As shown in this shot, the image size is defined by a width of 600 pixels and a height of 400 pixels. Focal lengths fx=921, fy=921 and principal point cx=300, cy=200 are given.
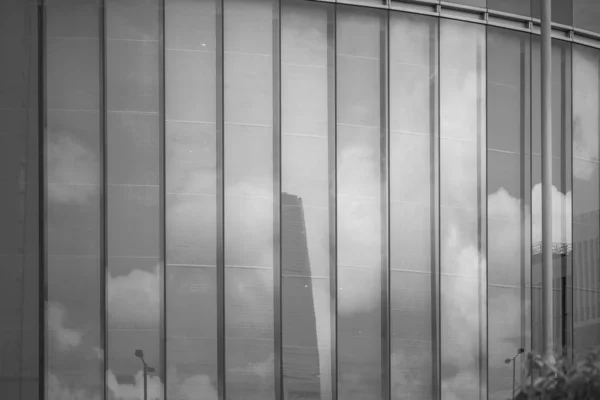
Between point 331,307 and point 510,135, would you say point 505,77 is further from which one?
point 331,307

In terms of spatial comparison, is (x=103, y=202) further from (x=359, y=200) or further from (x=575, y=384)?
(x=575, y=384)

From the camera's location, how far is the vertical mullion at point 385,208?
20219 millimetres

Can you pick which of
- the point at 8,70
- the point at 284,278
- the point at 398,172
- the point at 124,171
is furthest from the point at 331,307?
the point at 8,70

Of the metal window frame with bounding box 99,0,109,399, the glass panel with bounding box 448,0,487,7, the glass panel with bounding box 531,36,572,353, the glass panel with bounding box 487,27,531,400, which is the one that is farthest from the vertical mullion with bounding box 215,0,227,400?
the glass panel with bounding box 531,36,572,353

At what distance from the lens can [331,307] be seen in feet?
65.4

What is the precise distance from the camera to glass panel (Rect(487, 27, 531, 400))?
845 inches

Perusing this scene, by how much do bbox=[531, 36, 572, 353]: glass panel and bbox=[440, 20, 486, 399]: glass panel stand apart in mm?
1504

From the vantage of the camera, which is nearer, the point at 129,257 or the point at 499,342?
the point at 129,257

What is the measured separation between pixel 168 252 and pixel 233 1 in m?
5.64

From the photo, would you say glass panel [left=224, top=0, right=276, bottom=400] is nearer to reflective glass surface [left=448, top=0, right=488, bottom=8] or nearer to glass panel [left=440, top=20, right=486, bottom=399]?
glass panel [left=440, top=20, right=486, bottom=399]

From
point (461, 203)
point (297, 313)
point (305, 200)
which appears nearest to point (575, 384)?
point (297, 313)

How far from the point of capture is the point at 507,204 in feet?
72.2

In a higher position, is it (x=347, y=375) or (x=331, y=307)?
(x=331, y=307)

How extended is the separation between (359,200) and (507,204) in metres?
3.93
